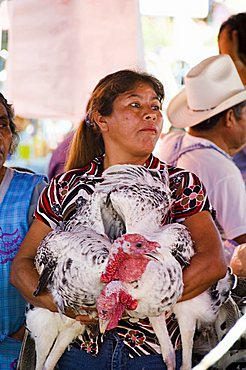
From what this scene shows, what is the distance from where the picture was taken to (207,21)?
4.59 m

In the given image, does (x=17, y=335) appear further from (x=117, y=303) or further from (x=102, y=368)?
(x=117, y=303)

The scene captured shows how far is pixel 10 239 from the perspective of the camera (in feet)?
9.28

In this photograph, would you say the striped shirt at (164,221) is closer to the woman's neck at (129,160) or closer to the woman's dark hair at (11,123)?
the woman's neck at (129,160)

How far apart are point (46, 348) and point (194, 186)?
684mm

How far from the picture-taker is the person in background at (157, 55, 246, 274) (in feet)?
11.0

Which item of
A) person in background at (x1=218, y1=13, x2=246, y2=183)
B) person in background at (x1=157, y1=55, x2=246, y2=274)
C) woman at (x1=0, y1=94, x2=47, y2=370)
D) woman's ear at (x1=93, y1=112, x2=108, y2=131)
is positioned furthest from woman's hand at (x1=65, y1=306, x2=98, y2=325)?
person in background at (x1=218, y1=13, x2=246, y2=183)

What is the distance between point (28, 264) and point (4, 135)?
1.84ft

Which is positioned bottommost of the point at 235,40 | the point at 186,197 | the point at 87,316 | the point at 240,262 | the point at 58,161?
the point at 240,262

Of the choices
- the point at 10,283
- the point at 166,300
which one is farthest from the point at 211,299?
the point at 10,283

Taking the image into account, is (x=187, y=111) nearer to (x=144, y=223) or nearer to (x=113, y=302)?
(x=144, y=223)

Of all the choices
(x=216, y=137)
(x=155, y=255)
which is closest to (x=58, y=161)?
(x=216, y=137)

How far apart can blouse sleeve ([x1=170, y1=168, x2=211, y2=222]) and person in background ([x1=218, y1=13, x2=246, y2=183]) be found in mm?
1724

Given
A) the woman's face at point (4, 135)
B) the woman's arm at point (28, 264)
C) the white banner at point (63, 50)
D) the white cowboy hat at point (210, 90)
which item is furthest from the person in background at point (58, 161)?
the woman's arm at point (28, 264)

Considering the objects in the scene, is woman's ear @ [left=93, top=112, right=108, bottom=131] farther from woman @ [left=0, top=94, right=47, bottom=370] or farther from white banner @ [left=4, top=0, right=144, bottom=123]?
white banner @ [left=4, top=0, right=144, bottom=123]
